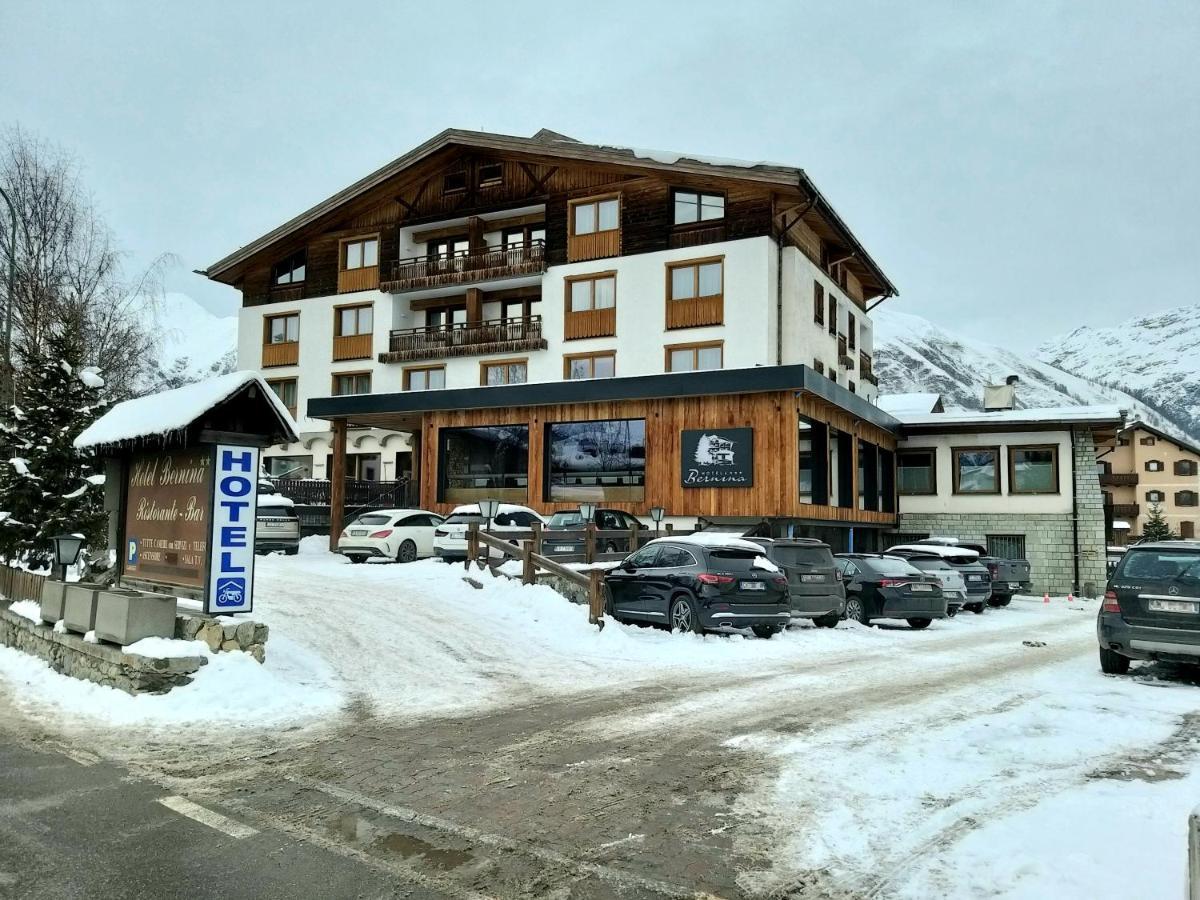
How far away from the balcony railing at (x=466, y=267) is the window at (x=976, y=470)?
1824 centimetres

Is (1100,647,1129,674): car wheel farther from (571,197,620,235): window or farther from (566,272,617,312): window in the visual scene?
(571,197,620,235): window

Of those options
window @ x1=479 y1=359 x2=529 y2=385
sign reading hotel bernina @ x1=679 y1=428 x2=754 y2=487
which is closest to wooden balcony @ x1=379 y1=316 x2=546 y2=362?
window @ x1=479 y1=359 x2=529 y2=385

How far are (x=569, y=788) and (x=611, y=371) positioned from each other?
30067mm

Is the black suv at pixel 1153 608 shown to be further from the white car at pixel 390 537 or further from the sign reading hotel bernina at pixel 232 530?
the white car at pixel 390 537

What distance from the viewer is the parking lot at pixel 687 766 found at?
4.90 meters

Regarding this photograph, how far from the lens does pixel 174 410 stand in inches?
431

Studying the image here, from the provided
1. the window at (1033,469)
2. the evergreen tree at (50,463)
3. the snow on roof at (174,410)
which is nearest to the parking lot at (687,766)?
the snow on roof at (174,410)

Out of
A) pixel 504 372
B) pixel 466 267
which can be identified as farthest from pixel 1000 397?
pixel 466 267

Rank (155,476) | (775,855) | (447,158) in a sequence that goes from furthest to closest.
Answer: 1. (447,158)
2. (155,476)
3. (775,855)

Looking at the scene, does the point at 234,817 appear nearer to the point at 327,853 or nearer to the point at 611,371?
the point at 327,853

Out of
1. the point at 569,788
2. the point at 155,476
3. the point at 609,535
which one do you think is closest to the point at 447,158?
the point at 609,535

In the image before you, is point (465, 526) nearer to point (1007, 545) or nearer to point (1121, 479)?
point (1007, 545)

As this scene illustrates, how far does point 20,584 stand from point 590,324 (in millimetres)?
25011

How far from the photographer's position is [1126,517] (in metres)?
85.4
